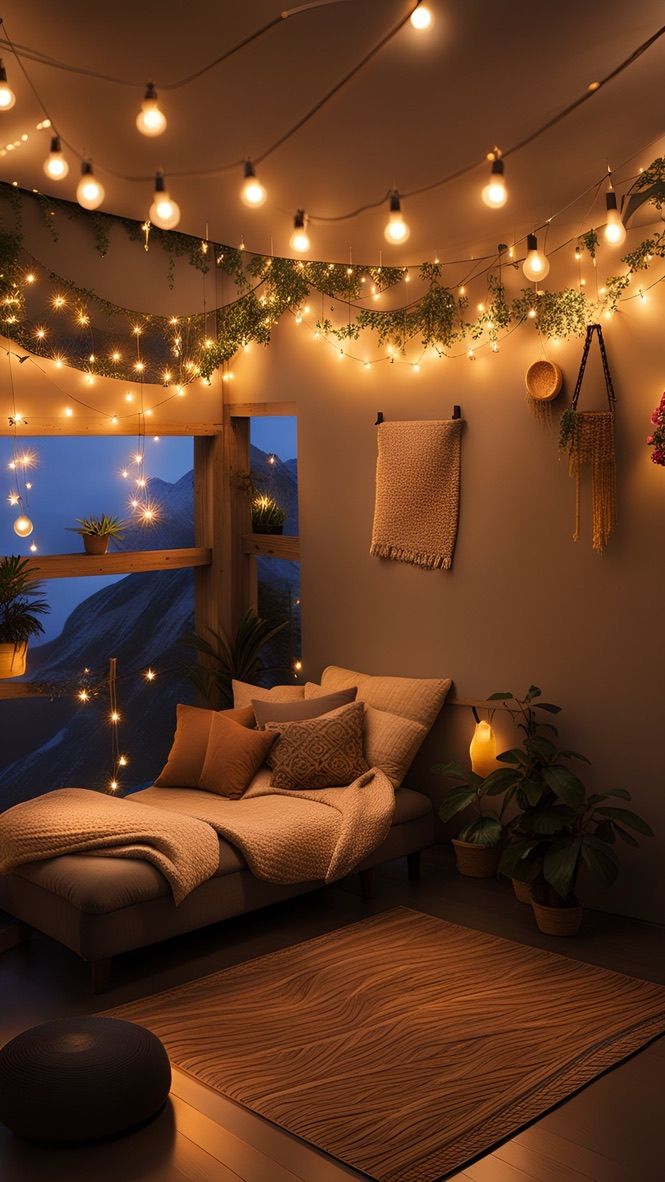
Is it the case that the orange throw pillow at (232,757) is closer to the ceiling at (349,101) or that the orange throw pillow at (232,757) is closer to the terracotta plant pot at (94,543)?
the terracotta plant pot at (94,543)

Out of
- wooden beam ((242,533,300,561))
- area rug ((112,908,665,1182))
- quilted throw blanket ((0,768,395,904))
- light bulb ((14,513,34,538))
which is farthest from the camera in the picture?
wooden beam ((242,533,300,561))

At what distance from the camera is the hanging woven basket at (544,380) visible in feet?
17.2

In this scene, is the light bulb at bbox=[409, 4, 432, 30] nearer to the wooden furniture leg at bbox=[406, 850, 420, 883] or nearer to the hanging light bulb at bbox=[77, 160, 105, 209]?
the hanging light bulb at bbox=[77, 160, 105, 209]

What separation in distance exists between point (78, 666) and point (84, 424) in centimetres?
141

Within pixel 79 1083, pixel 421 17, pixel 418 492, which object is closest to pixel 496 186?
pixel 421 17

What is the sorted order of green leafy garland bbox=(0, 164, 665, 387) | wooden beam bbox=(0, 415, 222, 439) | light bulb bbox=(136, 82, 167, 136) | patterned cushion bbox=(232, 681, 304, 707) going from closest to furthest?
light bulb bbox=(136, 82, 167, 136)
green leafy garland bbox=(0, 164, 665, 387)
wooden beam bbox=(0, 415, 222, 439)
patterned cushion bbox=(232, 681, 304, 707)

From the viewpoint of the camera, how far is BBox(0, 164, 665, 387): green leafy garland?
537 cm

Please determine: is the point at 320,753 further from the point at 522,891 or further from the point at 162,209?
the point at 162,209

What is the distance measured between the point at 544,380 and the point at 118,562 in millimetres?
2610

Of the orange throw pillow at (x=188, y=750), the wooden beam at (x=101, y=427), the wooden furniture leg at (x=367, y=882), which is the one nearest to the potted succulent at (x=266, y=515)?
the wooden beam at (x=101, y=427)

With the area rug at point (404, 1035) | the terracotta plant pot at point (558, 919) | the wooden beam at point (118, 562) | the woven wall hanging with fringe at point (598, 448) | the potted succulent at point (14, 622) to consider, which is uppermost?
the woven wall hanging with fringe at point (598, 448)

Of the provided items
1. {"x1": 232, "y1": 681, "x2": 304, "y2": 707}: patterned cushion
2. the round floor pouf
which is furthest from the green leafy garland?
the round floor pouf

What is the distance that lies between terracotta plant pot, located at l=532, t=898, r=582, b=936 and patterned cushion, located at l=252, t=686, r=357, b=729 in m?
1.48

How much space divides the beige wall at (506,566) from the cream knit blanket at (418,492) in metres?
0.07
